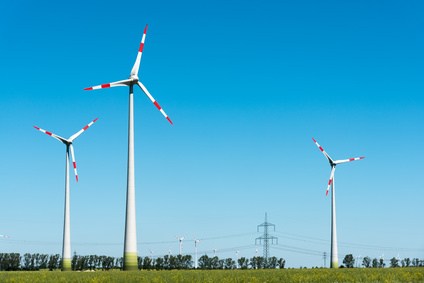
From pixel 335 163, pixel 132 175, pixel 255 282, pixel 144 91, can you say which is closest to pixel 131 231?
pixel 132 175

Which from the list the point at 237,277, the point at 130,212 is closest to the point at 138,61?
the point at 130,212

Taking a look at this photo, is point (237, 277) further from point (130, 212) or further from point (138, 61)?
point (138, 61)

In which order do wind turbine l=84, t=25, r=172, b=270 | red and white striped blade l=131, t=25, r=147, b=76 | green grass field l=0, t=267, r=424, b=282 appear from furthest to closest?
red and white striped blade l=131, t=25, r=147, b=76 → wind turbine l=84, t=25, r=172, b=270 → green grass field l=0, t=267, r=424, b=282

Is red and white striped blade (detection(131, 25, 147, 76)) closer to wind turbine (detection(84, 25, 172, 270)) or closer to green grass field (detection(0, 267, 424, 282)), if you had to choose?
wind turbine (detection(84, 25, 172, 270))

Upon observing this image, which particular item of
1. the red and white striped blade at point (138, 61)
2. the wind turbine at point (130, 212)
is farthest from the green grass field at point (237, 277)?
the red and white striped blade at point (138, 61)

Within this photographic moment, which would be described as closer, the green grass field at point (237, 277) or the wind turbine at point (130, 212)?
the green grass field at point (237, 277)

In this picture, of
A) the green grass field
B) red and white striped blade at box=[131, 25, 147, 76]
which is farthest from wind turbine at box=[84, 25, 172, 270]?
the green grass field

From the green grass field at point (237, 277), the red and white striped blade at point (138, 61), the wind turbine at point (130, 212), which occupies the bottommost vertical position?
the green grass field at point (237, 277)

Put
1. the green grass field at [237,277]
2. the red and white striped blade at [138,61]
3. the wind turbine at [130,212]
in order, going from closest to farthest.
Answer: the green grass field at [237,277], the wind turbine at [130,212], the red and white striped blade at [138,61]

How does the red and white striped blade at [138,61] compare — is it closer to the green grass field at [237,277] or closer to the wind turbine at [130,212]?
the wind turbine at [130,212]

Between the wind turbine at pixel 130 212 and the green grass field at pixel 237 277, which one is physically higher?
the wind turbine at pixel 130 212

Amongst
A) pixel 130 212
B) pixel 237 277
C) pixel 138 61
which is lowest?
pixel 237 277

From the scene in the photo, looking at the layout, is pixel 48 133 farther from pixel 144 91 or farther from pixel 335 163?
pixel 335 163

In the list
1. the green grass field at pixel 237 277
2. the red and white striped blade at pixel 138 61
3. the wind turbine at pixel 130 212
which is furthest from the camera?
the red and white striped blade at pixel 138 61
